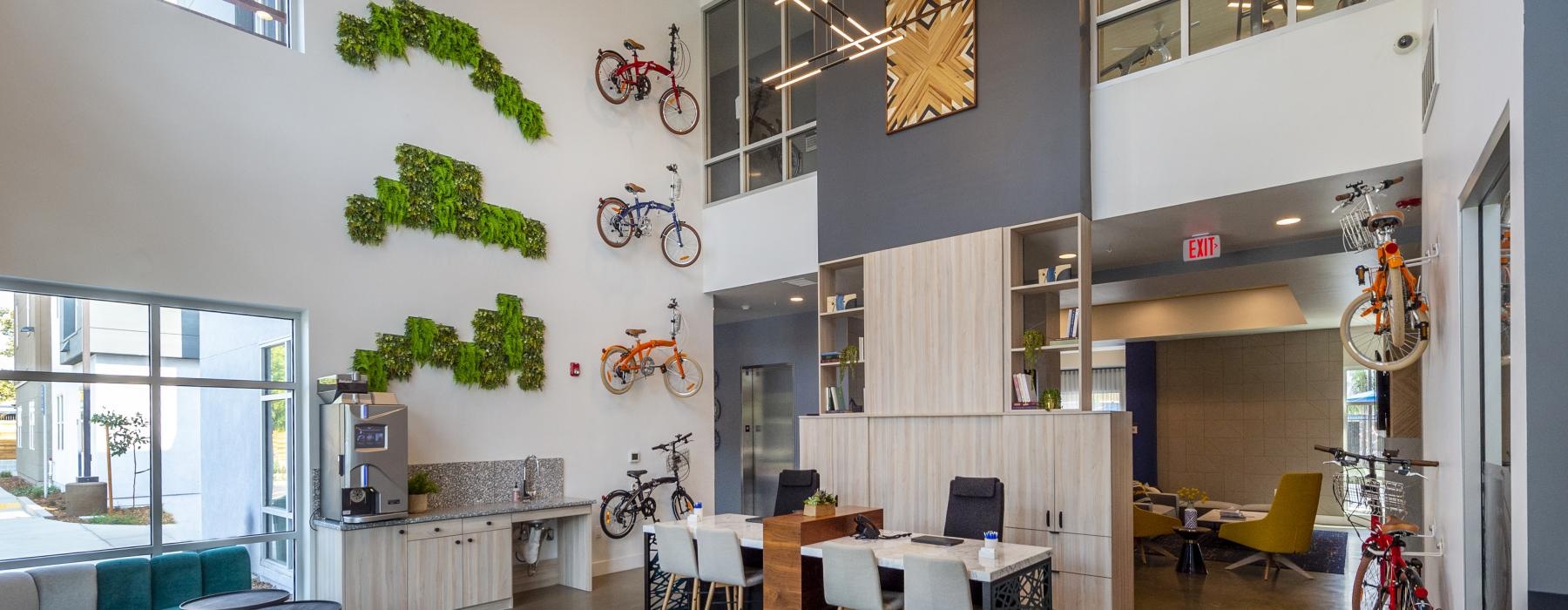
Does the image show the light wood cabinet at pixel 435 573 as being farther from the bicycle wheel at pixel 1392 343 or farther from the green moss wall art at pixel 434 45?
the bicycle wheel at pixel 1392 343

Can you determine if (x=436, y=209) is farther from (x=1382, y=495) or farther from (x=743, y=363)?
(x=1382, y=495)

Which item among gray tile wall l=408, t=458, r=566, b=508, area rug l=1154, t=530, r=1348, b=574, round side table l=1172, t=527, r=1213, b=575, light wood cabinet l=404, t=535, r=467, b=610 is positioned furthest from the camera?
area rug l=1154, t=530, r=1348, b=574

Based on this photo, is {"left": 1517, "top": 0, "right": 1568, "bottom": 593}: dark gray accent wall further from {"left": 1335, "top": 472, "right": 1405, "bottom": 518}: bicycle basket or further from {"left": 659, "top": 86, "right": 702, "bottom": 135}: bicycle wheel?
{"left": 659, "top": 86, "right": 702, "bottom": 135}: bicycle wheel

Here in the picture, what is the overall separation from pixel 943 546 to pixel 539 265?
16.4ft

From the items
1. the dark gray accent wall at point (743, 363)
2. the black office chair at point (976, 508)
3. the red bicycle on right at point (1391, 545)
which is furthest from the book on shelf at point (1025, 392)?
the dark gray accent wall at point (743, 363)

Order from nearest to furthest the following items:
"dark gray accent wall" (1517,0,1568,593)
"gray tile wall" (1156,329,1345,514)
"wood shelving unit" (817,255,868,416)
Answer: "dark gray accent wall" (1517,0,1568,593) → "wood shelving unit" (817,255,868,416) → "gray tile wall" (1156,329,1345,514)

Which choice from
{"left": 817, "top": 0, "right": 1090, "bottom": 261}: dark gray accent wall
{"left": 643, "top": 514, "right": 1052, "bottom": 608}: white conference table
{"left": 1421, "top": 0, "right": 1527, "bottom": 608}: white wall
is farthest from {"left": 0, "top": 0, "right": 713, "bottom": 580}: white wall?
{"left": 1421, "top": 0, "right": 1527, "bottom": 608}: white wall

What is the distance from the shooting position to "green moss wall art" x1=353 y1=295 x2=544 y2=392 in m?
7.00

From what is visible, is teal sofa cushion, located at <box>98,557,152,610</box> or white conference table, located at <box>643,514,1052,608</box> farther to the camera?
teal sofa cushion, located at <box>98,557,152,610</box>

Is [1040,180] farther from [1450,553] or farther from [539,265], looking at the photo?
[539,265]

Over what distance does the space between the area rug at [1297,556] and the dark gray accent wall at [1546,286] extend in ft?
22.0

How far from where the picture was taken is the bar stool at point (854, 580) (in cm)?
467

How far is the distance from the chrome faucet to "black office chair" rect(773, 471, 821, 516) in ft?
8.30

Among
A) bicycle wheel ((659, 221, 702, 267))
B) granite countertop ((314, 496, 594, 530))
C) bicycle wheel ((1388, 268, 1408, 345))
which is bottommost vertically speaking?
granite countertop ((314, 496, 594, 530))
